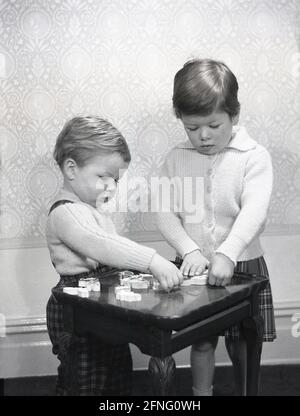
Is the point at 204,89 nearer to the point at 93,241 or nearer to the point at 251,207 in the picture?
the point at 251,207

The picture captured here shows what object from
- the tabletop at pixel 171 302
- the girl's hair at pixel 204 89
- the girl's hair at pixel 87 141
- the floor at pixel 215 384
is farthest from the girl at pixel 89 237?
the floor at pixel 215 384

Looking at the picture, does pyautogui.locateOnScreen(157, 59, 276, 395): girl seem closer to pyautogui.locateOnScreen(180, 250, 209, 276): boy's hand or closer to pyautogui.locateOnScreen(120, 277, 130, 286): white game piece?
pyautogui.locateOnScreen(180, 250, 209, 276): boy's hand

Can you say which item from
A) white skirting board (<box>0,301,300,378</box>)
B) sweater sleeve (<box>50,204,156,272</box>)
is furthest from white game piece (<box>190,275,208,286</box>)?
white skirting board (<box>0,301,300,378</box>)

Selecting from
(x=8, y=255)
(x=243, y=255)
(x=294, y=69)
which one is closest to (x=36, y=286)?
(x=8, y=255)

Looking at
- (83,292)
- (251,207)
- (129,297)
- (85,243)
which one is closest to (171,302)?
(129,297)

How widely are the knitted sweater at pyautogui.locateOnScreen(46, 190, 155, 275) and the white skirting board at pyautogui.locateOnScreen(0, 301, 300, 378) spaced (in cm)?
70

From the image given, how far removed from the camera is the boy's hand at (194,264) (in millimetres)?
1458

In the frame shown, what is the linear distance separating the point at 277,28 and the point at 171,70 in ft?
1.36

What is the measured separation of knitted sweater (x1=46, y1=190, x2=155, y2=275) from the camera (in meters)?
1.33

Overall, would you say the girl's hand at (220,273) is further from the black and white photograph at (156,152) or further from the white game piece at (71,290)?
the white game piece at (71,290)

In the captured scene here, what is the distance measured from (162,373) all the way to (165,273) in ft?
0.84

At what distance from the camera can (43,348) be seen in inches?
83.0

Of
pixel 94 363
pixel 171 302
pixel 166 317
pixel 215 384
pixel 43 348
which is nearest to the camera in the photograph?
pixel 166 317

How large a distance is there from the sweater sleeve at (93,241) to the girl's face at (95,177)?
0.06 m
